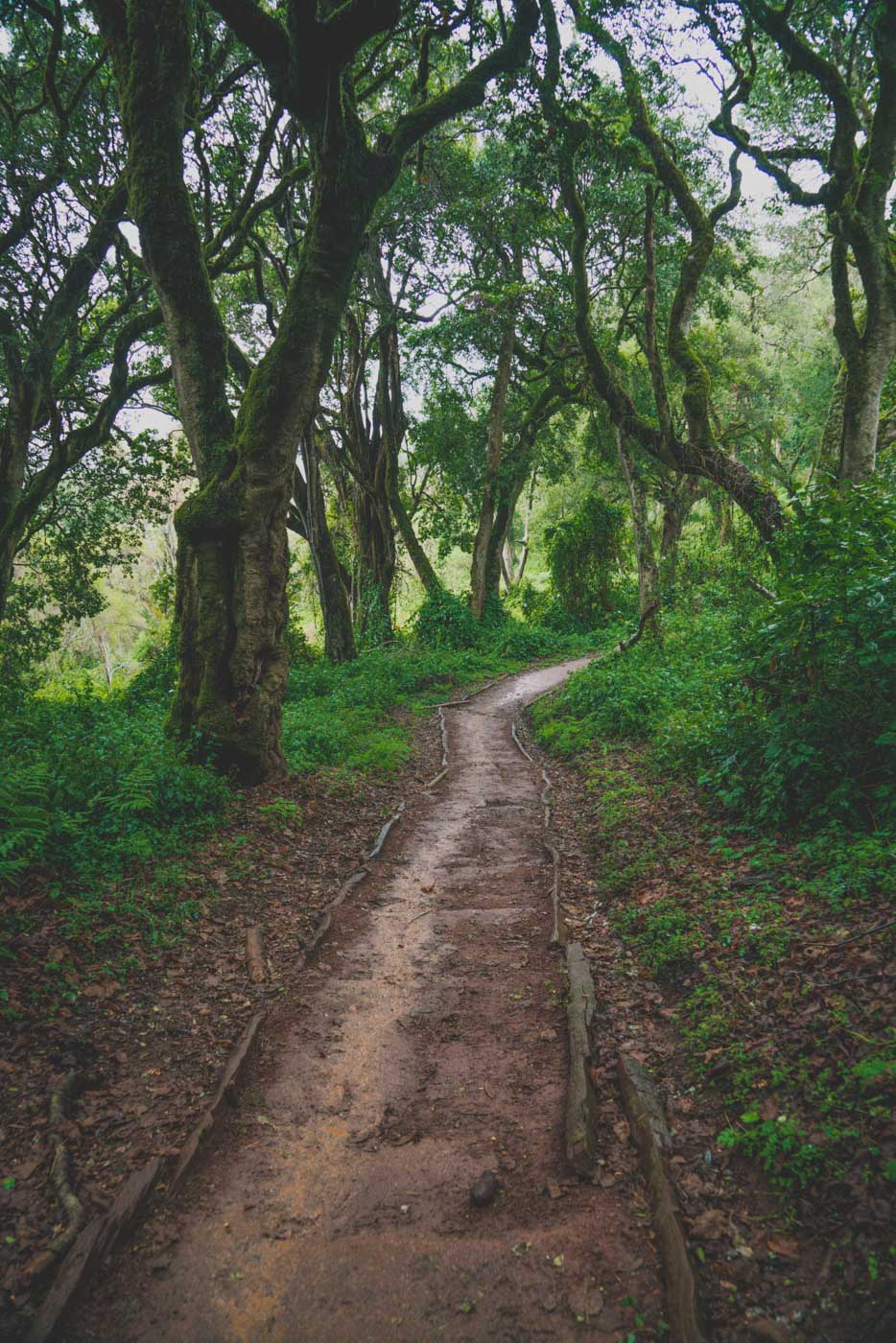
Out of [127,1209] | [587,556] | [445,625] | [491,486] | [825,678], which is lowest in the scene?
[127,1209]

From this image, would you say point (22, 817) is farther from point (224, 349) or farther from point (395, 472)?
point (395, 472)

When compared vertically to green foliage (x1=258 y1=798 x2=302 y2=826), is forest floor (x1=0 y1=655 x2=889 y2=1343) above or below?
below

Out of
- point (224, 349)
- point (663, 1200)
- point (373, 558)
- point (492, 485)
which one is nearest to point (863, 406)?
point (224, 349)

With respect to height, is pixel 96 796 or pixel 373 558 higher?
pixel 373 558

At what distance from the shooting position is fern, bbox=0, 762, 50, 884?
191 inches

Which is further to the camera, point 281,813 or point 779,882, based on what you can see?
point 281,813

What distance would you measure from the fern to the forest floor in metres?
0.66

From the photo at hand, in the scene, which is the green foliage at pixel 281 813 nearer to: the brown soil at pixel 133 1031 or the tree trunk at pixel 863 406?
the brown soil at pixel 133 1031

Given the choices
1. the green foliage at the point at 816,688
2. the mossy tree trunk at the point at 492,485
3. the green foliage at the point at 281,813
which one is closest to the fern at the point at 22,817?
the green foliage at the point at 281,813

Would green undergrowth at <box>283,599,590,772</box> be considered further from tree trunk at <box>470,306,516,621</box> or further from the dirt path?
the dirt path

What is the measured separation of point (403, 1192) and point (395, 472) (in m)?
20.4

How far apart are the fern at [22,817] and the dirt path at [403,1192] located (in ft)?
7.44

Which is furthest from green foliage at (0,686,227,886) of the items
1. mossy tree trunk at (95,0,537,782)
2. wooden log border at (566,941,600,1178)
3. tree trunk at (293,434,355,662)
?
tree trunk at (293,434,355,662)

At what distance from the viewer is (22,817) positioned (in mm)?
5262
